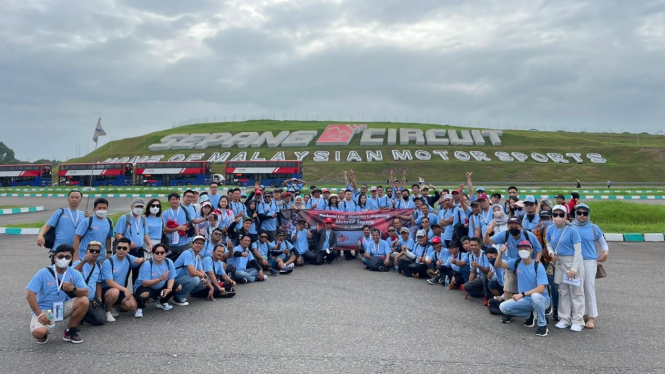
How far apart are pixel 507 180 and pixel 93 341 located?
58.2 m

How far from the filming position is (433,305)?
7.53 m

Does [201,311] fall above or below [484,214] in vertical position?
below

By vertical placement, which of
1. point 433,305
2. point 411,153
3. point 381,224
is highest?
point 411,153

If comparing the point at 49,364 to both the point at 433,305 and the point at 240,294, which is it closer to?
the point at 240,294

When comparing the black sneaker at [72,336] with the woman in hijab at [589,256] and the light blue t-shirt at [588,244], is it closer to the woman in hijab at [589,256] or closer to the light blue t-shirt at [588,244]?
the woman in hijab at [589,256]

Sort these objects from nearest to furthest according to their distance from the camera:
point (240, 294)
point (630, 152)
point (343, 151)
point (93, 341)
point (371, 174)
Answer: point (93, 341) → point (240, 294) → point (371, 174) → point (630, 152) → point (343, 151)

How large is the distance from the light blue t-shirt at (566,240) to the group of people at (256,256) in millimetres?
14

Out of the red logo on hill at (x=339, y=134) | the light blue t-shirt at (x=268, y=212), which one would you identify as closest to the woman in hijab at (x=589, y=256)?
the light blue t-shirt at (x=268, y=212)

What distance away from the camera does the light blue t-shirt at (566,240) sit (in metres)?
6.43

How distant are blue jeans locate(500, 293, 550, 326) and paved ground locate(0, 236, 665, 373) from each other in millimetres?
207

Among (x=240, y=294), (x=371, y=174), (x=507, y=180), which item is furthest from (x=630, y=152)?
(x=240, y=294)

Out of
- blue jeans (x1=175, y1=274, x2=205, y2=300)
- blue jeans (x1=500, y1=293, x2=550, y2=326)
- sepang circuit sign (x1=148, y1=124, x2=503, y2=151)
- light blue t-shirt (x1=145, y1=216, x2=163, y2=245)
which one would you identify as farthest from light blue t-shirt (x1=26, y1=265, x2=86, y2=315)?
sepang circuit sign (x1=148, y1=124, x2=503, y2=151)

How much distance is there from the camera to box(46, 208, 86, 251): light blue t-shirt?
6.96 m

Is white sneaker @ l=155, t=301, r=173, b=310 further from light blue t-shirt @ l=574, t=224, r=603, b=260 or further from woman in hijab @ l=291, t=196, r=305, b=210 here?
light blue t-shirt @ l=574, t=224, r=603, b=260
